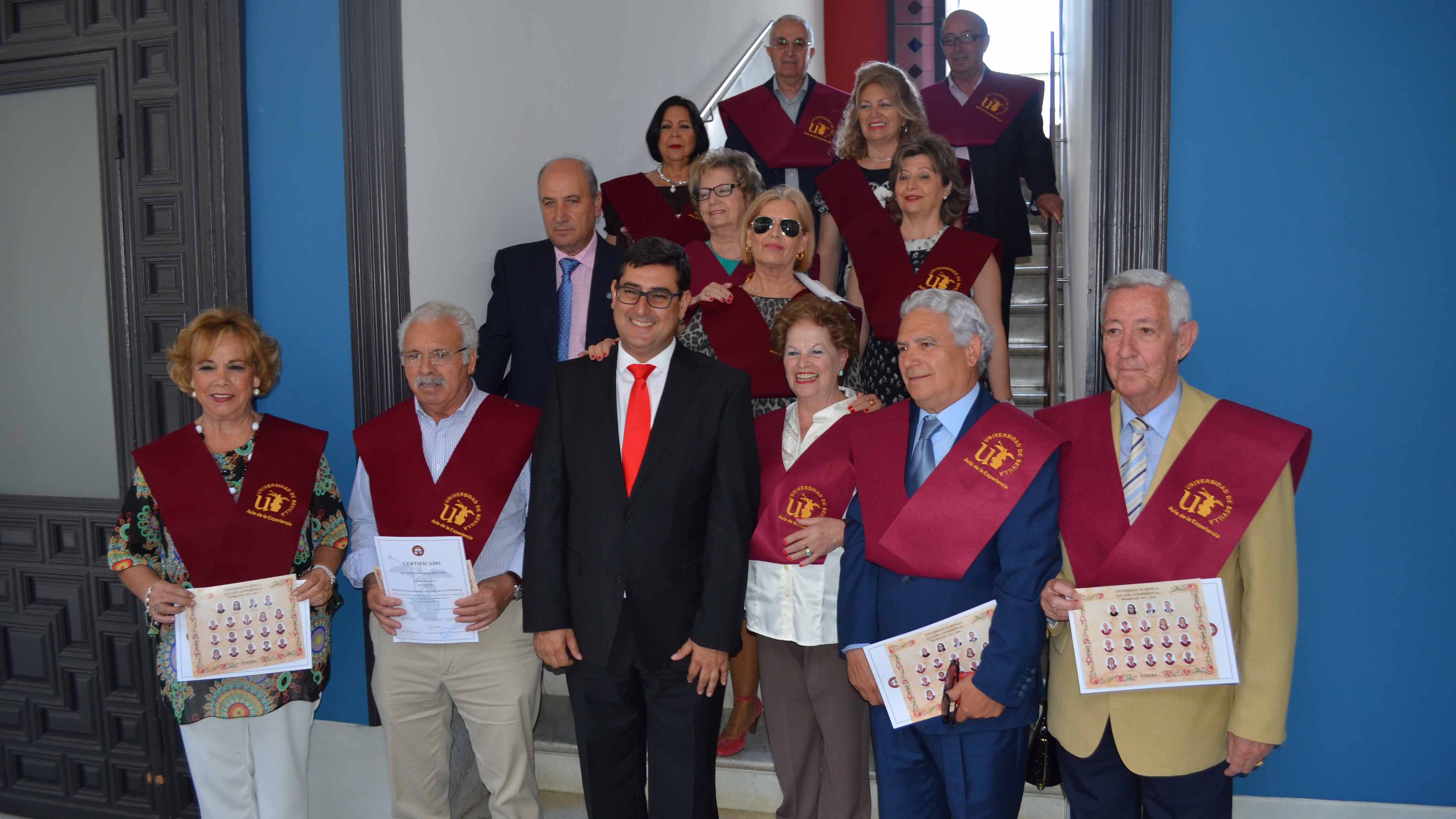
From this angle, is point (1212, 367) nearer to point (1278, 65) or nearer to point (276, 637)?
point (1278, 65)

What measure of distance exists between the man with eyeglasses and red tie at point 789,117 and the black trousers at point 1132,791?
8.28ft

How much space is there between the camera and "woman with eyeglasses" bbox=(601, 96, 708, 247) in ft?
11.9

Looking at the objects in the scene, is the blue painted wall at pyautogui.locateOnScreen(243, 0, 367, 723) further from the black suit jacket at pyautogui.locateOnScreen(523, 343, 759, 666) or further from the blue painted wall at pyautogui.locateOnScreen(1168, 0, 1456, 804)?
the blue painted wall at pyautogui.locateOnScreen(1168, 0, 1456, 804)

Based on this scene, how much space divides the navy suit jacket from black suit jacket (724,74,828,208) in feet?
6.66

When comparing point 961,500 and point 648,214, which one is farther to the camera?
point 648,214

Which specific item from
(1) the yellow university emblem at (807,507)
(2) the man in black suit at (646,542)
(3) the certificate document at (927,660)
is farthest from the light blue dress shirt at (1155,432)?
(2) the man in black suit at (646,542)

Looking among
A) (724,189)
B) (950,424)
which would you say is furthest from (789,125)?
(950,424)

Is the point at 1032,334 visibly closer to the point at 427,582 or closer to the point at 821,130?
the point at 821,130

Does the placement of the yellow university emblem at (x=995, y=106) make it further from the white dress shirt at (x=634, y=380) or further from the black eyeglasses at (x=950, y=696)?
the black eyeglasses at (x=950, y=696)

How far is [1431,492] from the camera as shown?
2.60 metres

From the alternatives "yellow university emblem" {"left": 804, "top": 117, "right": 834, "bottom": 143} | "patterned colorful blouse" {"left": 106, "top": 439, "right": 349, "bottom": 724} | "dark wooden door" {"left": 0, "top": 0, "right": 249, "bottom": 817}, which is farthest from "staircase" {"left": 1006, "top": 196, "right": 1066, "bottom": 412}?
"dark wooden door" {"left": 0, "top": 0, "right": 249, "bottom": 817}

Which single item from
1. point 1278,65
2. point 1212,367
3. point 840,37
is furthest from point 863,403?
point 840,37

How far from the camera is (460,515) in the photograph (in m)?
2.52

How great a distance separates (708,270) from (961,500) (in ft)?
4.47
